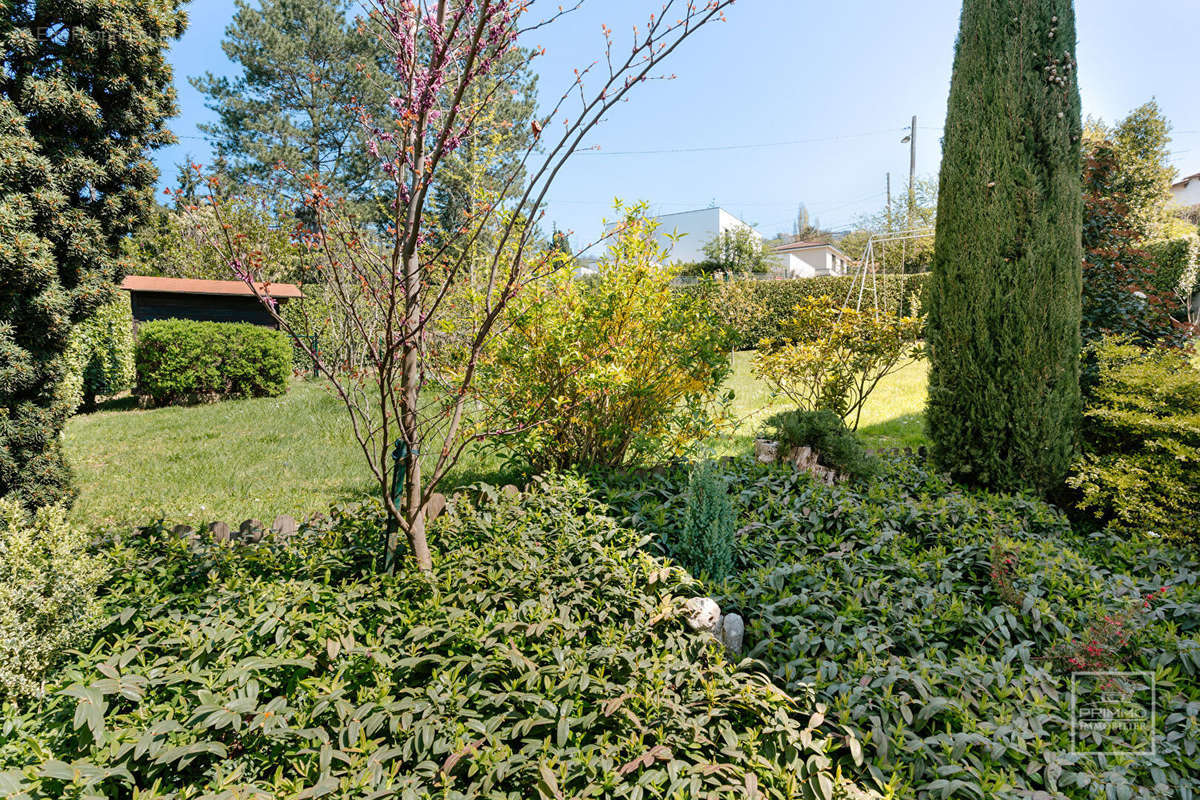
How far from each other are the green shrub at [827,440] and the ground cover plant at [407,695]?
2.40 metres

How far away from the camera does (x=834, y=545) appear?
124 inches

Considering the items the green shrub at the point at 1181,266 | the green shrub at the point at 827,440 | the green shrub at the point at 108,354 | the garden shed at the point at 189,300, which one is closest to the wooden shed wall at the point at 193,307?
the garden shed at the point at 189,300

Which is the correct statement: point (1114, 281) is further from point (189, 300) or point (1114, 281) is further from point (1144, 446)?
point (189, 300)

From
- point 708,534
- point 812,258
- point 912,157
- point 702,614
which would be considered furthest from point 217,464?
point 812,258

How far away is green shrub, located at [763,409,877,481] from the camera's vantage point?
432 centimetres

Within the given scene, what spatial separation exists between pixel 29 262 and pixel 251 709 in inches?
133

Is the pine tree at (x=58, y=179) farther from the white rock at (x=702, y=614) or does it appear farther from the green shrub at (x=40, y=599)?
the white rock at (x=702, y=614)

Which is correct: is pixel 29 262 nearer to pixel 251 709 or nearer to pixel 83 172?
pixel 83 172

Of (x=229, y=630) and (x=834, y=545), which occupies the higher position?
(x=229, y=630)

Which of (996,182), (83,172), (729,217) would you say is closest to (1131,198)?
(996,182)

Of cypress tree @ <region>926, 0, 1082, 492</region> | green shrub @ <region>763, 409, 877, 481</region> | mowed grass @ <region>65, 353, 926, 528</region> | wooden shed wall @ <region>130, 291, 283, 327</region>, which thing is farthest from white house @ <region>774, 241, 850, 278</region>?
green shrub @ <region>763, 409, 877, 481</region>

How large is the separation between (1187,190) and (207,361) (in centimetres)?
4441

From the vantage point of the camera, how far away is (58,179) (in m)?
3.50

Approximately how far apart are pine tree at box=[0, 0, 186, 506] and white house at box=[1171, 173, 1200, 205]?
4231 centimetres
